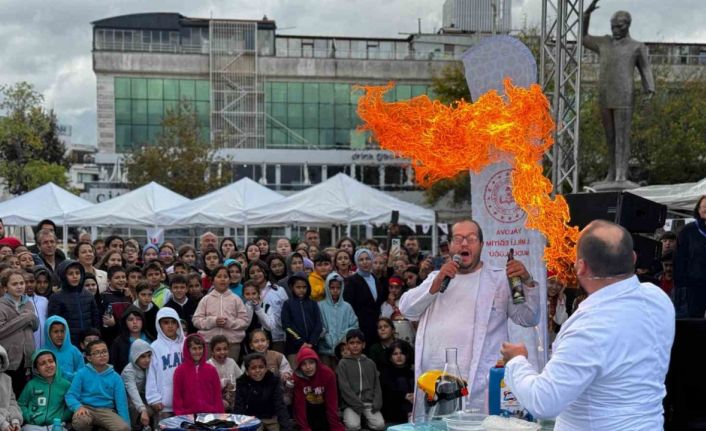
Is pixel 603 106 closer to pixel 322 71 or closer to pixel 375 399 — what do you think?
pixel 375 399

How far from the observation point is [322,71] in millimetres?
54906

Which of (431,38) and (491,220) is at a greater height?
(431,38)

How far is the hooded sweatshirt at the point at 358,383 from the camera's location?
958 centimetres

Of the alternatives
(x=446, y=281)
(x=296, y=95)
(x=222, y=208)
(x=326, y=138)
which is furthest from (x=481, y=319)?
(x=296, y=95)

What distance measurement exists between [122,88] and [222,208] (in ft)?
129

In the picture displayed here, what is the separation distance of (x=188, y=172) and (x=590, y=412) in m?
34.9

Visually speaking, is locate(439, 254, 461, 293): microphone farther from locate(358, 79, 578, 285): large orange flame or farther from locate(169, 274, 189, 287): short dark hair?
locate(169, 274, 189, 287): short dark hair

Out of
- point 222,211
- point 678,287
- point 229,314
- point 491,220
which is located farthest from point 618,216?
point 222,211

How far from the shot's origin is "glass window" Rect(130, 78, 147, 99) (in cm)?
5388

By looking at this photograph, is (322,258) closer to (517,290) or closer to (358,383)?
(358,383)

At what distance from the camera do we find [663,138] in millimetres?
30781

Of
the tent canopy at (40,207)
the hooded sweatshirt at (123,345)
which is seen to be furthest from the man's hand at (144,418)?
the tent canopy at (40,207)

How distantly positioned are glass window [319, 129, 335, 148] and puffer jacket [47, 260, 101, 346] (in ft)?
151

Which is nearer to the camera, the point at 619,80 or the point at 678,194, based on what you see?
the point at 619,80
